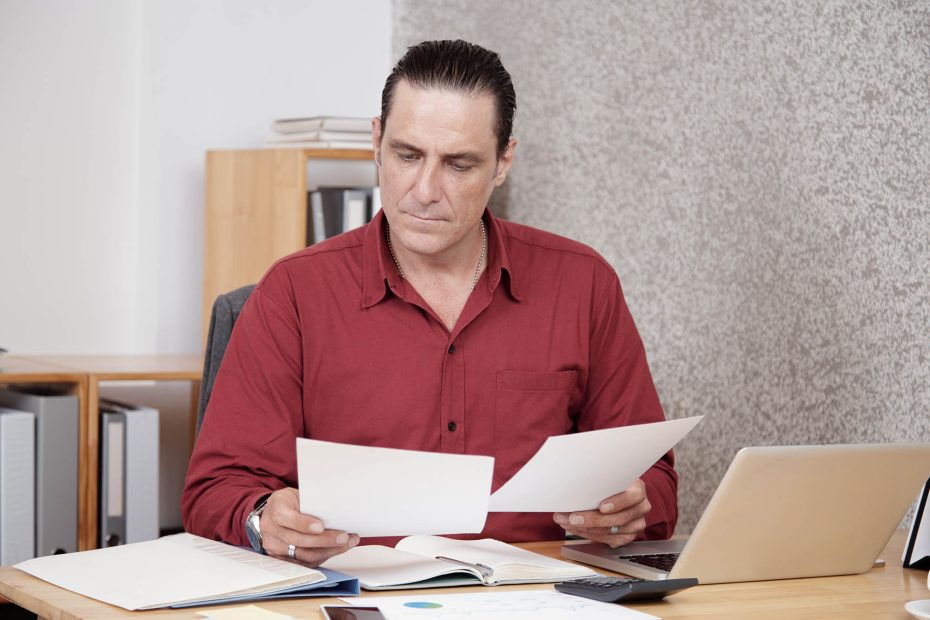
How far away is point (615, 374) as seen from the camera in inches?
64.7

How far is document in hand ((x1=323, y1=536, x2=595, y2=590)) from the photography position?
1119mm

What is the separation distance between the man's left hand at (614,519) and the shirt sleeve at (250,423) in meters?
0.37

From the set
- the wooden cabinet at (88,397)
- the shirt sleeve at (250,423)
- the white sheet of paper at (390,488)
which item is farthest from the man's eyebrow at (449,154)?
the wooden cabinet at (88,397)

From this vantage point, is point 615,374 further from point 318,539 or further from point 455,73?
point 318,539

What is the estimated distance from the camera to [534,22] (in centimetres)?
263

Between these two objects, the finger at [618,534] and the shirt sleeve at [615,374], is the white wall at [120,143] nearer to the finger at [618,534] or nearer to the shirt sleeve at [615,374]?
the shirt sleeve at [615,374]

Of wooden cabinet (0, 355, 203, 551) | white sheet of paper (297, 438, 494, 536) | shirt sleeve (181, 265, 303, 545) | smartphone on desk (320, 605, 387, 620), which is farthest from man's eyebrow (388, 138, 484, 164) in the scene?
wooden cabinet (0, 355, 203, 551)

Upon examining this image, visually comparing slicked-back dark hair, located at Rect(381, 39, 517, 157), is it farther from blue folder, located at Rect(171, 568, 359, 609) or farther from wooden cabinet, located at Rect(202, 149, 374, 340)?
wooden cabinet, located at Rect(202, 149, 374, 340)

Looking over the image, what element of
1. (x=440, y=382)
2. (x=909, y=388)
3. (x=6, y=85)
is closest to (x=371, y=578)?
(x=440, y=382)

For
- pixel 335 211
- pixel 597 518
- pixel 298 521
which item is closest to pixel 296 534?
pixel 298 521

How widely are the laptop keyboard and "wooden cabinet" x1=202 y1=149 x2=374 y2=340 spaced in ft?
5.08

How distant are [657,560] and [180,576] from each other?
534 millimetres

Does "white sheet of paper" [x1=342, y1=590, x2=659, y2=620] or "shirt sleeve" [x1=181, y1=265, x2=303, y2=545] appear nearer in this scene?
"white sheet of paper" [x1=342, y1=590, x2=659, y2=620]

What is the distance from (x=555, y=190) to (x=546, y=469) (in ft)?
4.81
